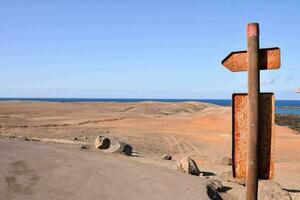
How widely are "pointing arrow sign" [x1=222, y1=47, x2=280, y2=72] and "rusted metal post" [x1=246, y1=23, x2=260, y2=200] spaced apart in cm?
12

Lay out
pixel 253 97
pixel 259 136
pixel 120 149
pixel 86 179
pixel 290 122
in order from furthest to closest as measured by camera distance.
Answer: pixel 290 122 → pixel 120 149 → pixel 86 179 → pixel 259 136 → pixel 253 97

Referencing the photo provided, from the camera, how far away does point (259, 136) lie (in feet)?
17.5

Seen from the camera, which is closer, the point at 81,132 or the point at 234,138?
the point at 234,138

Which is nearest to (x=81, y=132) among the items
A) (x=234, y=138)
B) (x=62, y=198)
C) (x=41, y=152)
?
(x=41, y=152)

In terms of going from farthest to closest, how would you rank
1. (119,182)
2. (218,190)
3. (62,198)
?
(218,190)
(119,182)
(62,198)

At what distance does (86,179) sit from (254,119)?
747cm

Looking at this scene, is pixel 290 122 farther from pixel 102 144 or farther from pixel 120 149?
pixel 120 149

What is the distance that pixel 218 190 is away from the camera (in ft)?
43.2

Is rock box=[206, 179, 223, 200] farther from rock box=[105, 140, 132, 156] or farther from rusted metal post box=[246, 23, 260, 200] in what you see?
rusted metal post box=[246, 23, 260, 200]

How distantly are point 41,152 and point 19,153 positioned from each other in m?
0.74

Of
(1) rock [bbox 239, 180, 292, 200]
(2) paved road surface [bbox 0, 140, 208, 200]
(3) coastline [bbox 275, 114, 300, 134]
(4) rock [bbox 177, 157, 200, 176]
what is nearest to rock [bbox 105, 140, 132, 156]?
(2) paved road surface [bbox 0, 140, 208, 200]

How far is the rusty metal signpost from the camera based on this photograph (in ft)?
17.1

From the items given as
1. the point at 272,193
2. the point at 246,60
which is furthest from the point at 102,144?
the point at 246,60

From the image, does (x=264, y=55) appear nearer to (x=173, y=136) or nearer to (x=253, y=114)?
(x=253, y=114)
